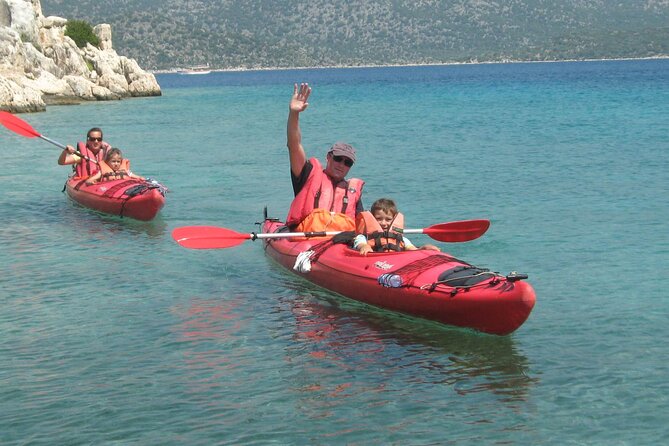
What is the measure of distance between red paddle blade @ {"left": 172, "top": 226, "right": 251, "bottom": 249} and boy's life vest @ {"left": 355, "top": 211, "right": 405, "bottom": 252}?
197 centimetres

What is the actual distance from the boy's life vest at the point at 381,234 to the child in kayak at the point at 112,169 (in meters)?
7.53

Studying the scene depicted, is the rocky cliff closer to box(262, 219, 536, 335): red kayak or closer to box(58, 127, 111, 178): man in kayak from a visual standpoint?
box(58, 127, 111, 178): man in kayak

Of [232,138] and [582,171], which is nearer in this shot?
[582,171]

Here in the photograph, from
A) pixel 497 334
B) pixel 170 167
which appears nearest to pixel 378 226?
pixel 497 334

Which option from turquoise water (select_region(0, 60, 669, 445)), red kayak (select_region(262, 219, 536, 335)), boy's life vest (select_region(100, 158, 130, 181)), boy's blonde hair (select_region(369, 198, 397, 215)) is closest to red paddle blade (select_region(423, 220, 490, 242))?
turquoise water (select_region(0, 60, 669, 445))

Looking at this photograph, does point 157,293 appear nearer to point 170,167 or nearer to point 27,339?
point 27,339

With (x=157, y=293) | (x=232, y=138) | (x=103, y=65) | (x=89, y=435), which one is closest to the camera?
(x=89, y=435)

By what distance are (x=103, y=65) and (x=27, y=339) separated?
178 feet

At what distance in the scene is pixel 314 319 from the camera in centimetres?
1000

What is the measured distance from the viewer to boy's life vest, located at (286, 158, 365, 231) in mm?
11641

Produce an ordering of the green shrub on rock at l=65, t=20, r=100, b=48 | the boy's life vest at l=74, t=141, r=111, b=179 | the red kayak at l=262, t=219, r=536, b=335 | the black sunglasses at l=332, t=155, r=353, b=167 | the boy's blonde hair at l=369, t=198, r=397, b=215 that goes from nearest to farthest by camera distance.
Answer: the red kayak at l=262, t=219, r=536, b=335, the boy's blonde hair at l=369, t=198, r=397, b=215, the black sunglasses at l=332, t=155, r=353, b=167, the boy's life vest at l=74, t=141, r=111, b=179, the green shrub on rock at l=65, t=20, r=100, b=48

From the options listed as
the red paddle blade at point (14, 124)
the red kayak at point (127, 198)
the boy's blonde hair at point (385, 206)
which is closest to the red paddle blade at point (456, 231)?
the boy's blonde hair at point (385, 206)

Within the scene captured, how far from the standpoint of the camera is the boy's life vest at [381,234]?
10227 millimetres

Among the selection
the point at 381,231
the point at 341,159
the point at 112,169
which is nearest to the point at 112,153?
the point at 112,169
